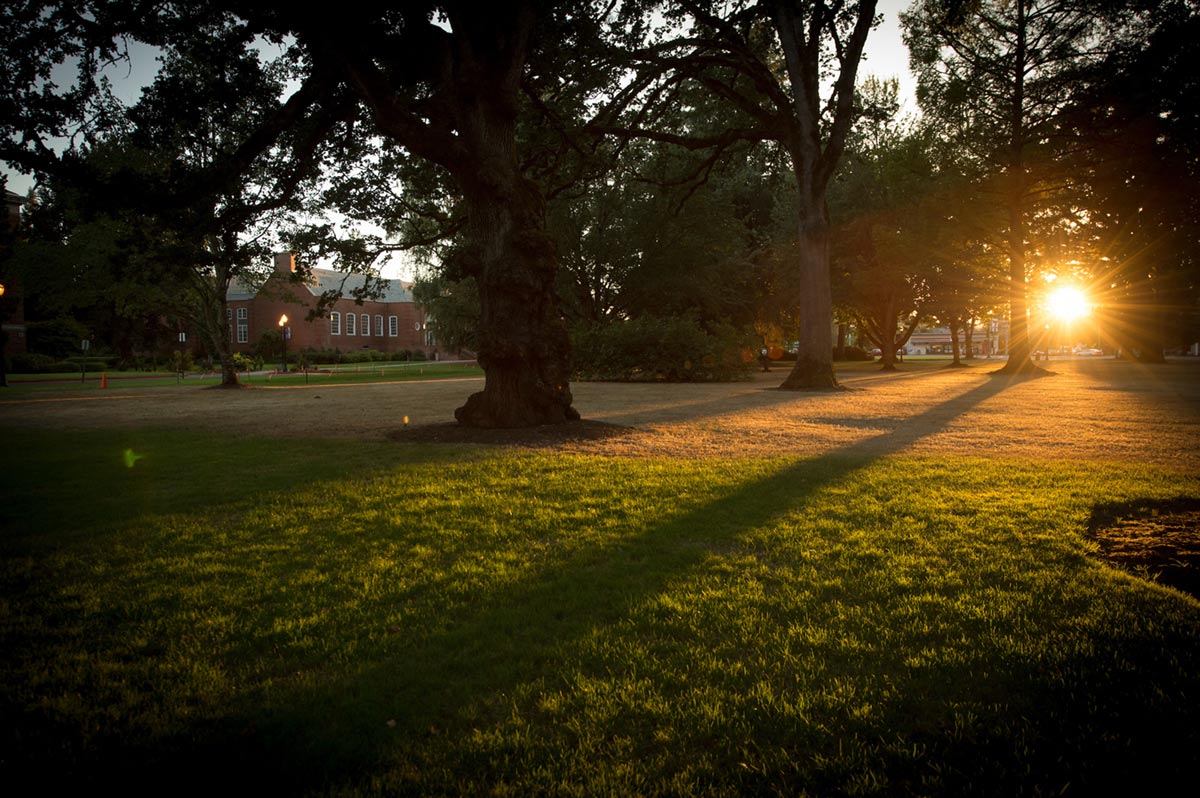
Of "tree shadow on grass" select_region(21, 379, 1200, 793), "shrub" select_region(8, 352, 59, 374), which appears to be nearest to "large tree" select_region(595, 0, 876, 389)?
"tree shadow on grass" select_region(21, 379, 1200, 793)

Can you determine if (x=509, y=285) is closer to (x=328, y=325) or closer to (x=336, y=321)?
(x=328, y=325)

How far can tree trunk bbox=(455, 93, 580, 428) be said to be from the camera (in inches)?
383

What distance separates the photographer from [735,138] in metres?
19.4

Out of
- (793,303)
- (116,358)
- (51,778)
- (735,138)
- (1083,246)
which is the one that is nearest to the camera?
(51,778)

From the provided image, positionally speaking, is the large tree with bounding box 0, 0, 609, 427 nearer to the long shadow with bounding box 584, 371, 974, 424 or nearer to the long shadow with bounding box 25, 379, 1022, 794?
the long shadow with bounding box 584, 371, 974, 424

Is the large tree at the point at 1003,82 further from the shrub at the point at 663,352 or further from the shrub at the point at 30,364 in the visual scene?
the shrub at the point at 30,364

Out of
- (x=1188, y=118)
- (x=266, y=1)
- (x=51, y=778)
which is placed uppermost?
(x=266, y=1)

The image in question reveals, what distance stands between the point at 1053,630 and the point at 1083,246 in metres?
36.6

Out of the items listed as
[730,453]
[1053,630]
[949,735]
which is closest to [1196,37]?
[730,453]

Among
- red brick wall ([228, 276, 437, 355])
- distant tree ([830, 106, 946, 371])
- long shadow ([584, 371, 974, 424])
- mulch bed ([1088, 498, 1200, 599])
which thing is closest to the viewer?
mulch bed ([1088, 498, 1200, 599])

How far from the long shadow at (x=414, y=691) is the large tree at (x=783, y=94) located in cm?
1387

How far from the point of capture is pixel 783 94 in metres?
18.9

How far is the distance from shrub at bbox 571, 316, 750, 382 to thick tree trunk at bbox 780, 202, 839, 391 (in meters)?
5.92

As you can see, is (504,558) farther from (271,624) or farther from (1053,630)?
(1053,630)
